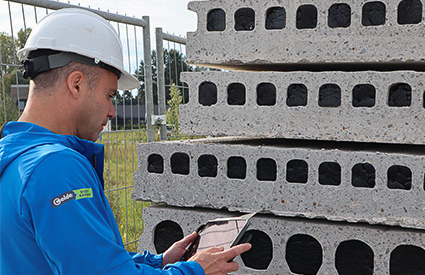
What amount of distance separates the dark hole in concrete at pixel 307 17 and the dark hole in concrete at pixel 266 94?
14.8 inches

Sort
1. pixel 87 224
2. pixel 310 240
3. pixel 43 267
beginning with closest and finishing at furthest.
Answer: pixel 87 224, pixel 43 267, pixel 310 240

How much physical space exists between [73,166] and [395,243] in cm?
175

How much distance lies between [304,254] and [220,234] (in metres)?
0.63

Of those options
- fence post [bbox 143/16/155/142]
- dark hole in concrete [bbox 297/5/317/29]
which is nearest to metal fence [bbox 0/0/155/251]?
fence post [bbox 143/16/155/142]

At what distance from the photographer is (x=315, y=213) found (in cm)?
265

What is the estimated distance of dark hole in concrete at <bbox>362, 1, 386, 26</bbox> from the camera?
2.58m

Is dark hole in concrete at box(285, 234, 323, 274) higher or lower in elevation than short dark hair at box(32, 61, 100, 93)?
lower

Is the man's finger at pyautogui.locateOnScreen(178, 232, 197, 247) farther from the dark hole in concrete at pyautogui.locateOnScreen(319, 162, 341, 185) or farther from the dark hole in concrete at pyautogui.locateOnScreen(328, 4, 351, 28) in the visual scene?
the dark hole in concrete at pyautogui.locateOnScreen(328, 4, 351, 28)

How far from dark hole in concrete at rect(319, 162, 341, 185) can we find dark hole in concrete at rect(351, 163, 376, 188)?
0.26 ft

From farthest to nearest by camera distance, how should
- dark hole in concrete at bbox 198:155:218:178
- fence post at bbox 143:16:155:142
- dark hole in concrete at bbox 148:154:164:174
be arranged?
fence post at bbox 143:16:155:142, dark hole in concrete at bbox 148:154:164:174, dark hole in concrete at bbox 198:155:218:178

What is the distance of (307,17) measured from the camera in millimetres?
2713

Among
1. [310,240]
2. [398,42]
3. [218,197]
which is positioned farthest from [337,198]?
[398,42]

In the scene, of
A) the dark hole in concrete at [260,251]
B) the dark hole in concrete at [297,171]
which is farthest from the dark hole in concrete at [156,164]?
the dark hole in concrete at [297,171]

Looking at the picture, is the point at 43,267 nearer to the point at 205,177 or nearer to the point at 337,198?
the point at 205,177
